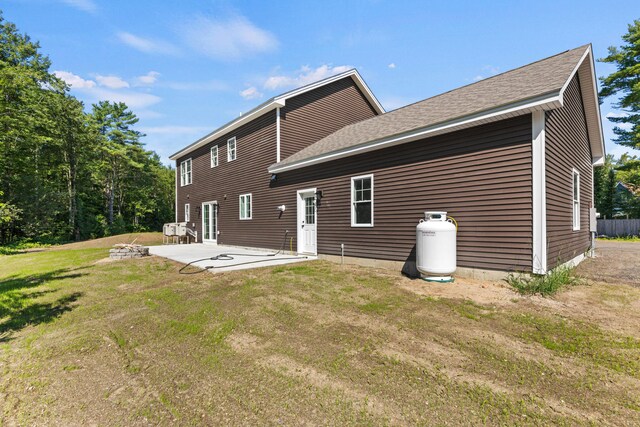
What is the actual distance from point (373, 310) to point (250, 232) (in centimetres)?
937

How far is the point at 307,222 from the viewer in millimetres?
10336

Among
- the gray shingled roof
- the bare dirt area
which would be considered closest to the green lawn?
the bare dirt area

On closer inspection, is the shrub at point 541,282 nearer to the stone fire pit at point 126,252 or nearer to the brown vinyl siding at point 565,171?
the brown vinyl siding at point 565,171

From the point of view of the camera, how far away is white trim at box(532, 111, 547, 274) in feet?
17.1

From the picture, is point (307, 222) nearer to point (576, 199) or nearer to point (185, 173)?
point (576, 199)

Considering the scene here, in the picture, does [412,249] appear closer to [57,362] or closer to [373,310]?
[373,310]

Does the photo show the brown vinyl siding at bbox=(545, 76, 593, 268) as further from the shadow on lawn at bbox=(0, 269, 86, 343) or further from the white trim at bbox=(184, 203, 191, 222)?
the white trim at bbox=(184, 203, 191, 222)

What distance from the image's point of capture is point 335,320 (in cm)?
400

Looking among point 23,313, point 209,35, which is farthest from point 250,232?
point 23,313

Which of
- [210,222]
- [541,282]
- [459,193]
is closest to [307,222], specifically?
[459,193]

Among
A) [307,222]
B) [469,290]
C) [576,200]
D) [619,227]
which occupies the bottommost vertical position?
[469,290]

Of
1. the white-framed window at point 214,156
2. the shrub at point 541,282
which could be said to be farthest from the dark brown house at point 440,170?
the white-framed window at point 214,156

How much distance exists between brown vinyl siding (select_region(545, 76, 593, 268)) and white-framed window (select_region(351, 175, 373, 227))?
396cm

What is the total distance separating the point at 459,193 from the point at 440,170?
0.69 meters
